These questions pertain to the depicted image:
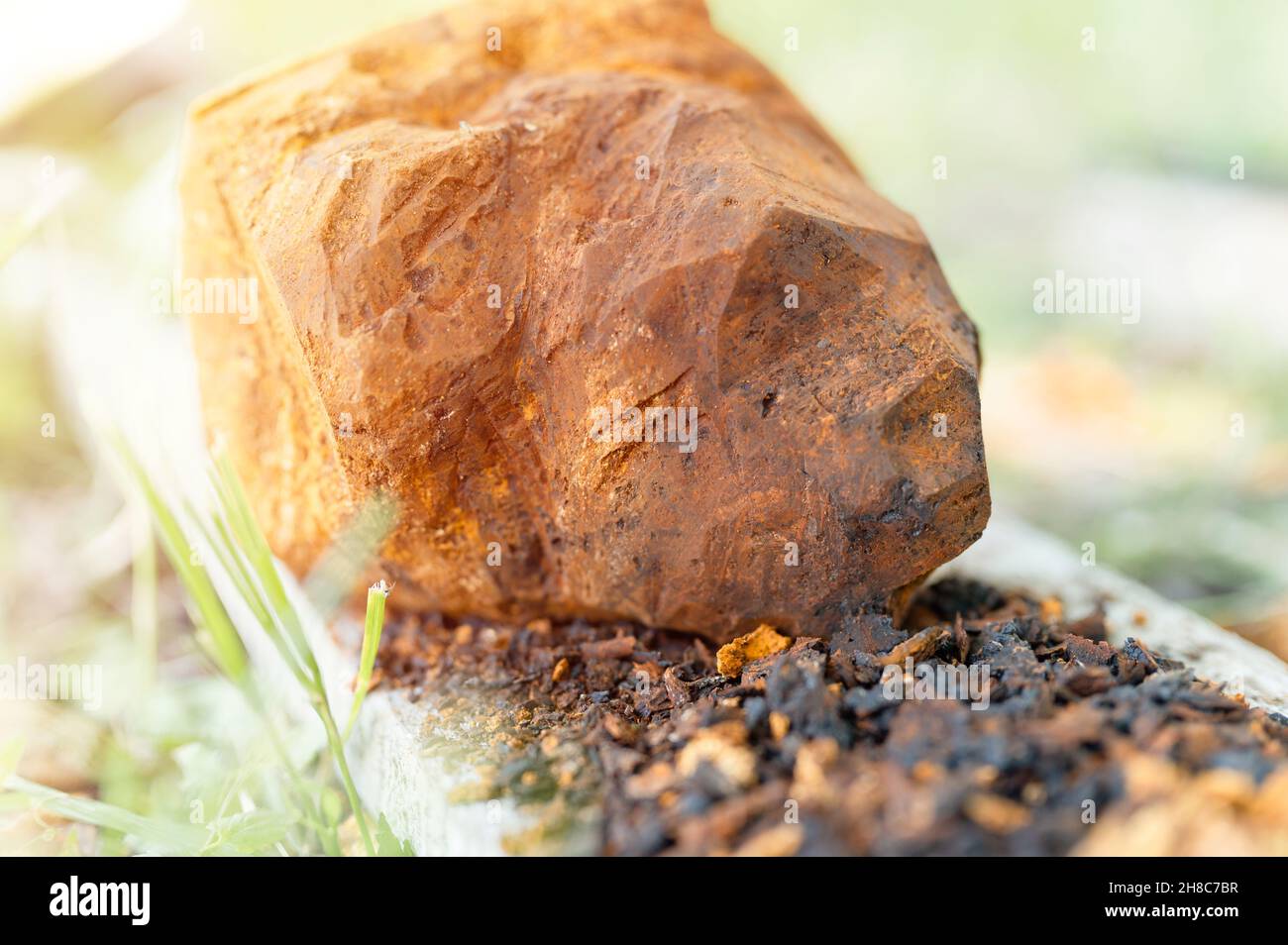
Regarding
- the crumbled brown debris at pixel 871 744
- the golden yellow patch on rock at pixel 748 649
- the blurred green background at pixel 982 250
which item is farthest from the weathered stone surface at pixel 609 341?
the blurred green background at pixel 982 250

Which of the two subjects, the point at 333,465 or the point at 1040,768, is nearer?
the point at 1040,768

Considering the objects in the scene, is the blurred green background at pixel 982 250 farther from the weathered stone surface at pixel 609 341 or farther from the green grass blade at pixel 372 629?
the green grass blade at pixel 372 629

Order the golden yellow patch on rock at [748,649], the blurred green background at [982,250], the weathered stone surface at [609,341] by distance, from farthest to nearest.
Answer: the blurred green background at [982,250] < the golden yellow patch on rock at [748,649] < the weathered stone surface at [609,341]

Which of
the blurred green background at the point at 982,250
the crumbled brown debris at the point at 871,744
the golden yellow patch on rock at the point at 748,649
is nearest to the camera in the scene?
the crumbled brown debris at the point at 871,744

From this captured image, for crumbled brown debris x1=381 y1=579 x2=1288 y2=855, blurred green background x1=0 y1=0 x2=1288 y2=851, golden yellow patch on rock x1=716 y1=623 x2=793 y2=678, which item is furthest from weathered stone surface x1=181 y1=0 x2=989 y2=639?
blurred green background x1=0 y1=0 x2=1288 y2=851

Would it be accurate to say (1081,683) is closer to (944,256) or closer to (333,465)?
(333,465)

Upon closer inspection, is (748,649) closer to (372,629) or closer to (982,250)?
(372,629)

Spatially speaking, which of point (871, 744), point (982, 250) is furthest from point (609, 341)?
point (982, 250)
